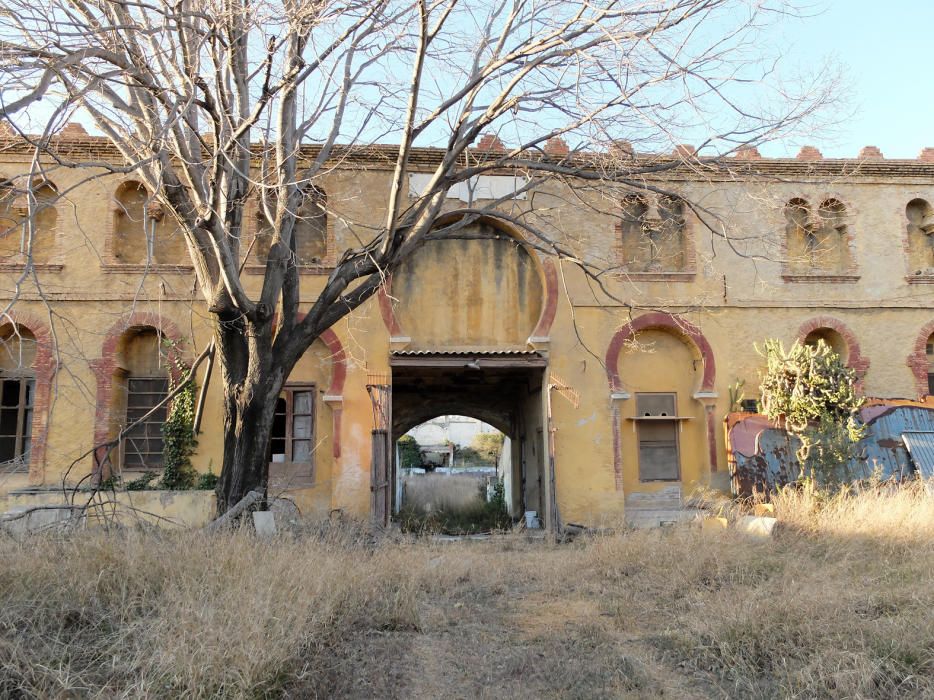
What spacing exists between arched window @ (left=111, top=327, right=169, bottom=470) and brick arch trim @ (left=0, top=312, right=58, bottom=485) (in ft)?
3.99

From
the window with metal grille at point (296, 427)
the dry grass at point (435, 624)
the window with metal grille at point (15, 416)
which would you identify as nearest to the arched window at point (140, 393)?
the window with metal grille at point (15, 416)

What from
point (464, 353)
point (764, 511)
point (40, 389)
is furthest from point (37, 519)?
point (764, 511)

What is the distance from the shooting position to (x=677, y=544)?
9.95 m

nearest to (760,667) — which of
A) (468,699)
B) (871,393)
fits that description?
(468,699)

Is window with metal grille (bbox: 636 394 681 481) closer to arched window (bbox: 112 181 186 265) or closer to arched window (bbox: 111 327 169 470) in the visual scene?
arched window (bbox: 111 327 169 470)

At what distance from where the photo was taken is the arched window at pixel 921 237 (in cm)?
1719

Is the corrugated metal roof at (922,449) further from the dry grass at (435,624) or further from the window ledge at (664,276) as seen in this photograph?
the dry grass at (435,624)

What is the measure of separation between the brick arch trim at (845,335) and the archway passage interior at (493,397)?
5.66 meters

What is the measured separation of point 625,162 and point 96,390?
426 inches

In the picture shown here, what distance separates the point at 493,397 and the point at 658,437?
495 centimetres

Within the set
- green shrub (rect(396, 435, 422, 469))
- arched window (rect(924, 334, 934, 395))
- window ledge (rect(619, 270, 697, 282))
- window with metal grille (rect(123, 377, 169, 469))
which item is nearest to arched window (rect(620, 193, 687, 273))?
window ledge (rect(619, 270, 697, 282))

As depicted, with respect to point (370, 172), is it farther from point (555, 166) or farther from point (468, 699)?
point (468, 699)

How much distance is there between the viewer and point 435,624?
729 centimetres

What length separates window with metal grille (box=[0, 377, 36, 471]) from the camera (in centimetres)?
1558
